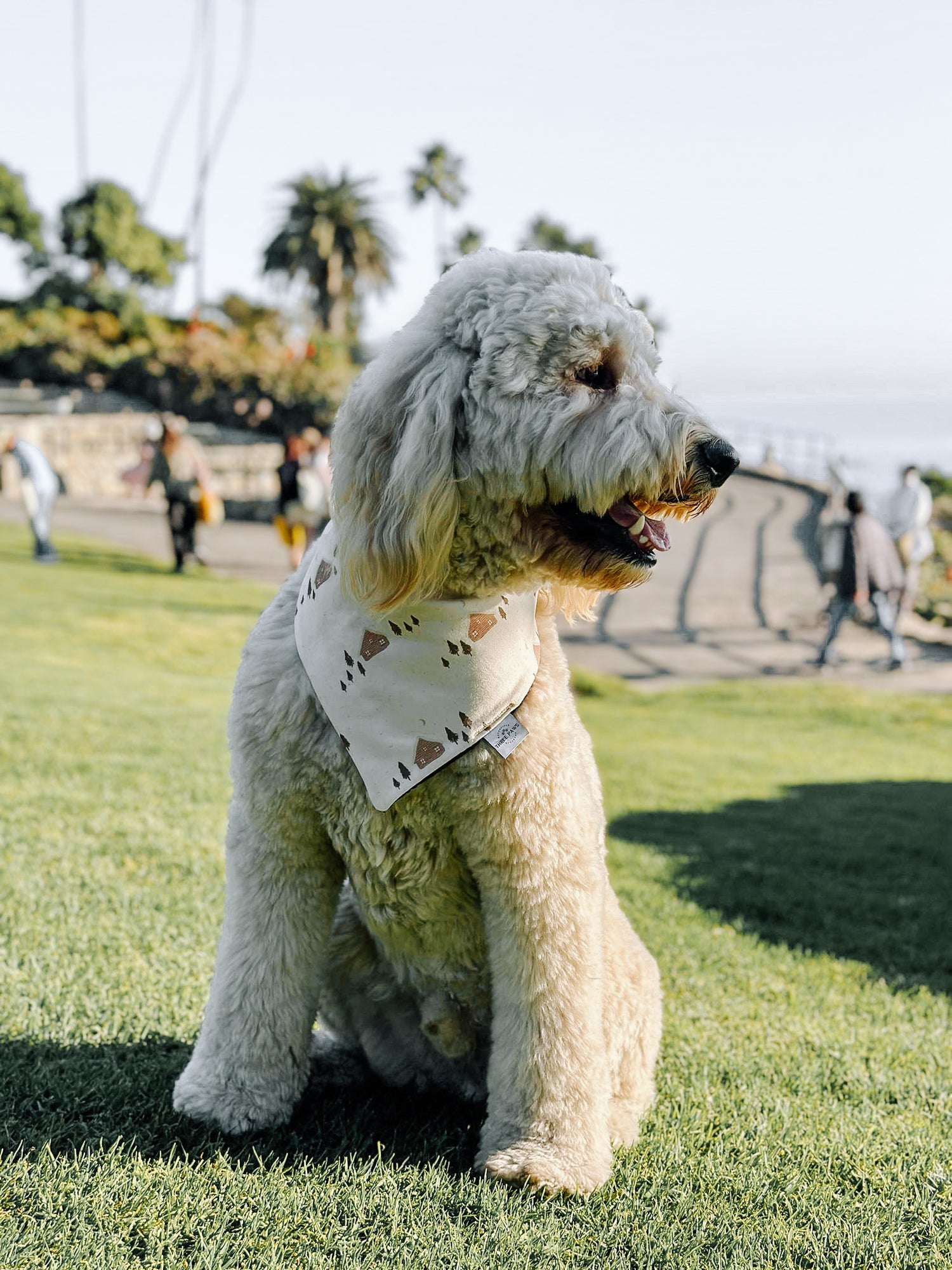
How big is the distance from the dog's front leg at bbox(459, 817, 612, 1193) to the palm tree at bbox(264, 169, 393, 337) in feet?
162

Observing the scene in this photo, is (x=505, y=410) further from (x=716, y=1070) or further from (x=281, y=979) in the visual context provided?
(x=716, y=1070)

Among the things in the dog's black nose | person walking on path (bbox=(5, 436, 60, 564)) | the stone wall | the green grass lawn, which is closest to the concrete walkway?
the stone wall

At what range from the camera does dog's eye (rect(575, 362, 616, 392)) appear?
2.46m

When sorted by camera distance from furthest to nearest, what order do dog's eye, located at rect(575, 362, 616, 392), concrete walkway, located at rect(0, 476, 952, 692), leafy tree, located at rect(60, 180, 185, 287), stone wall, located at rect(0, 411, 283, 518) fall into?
leafy tree, located at rect(60, 180, 185, 287) → stone wall, located at rect(0, 411, 283, 518) → concrete walkway, located at rect(0, 476, 952, 692) → dog's eye, located at rect(575, 362, 616, 392)

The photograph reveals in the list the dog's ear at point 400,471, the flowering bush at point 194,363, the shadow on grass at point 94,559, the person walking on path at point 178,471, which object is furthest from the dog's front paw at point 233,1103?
the flowering bush at point 194,363

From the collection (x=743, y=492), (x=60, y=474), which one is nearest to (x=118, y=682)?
(x=60, y=474)

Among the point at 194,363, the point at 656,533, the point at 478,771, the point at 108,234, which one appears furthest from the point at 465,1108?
the point at 108,234

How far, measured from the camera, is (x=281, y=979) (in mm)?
2717

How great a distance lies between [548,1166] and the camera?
101 inches

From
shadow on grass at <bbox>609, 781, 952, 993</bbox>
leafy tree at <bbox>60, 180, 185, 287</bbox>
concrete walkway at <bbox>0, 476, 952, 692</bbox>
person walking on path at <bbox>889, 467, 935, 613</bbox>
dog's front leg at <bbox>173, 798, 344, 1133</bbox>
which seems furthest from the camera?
leafy tree at <bbox>60, 180, 185, 287</bbox>

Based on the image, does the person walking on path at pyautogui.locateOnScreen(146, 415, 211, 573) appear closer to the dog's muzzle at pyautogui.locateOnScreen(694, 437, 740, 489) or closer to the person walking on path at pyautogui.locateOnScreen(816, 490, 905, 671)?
the person walking on path at pyautogui.locateOnScreen(816, 490, 905, 671)

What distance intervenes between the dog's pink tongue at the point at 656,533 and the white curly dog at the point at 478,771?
0.03ft

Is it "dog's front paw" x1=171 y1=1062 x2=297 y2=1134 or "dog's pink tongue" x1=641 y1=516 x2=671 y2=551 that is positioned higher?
"dog's pink tongue" x1=641 y1=516 x2=671 y2=551

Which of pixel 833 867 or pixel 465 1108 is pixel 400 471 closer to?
pixel 465 1108
